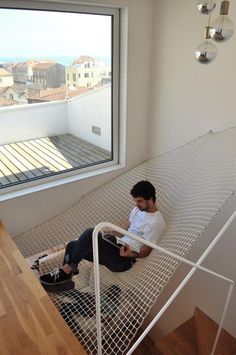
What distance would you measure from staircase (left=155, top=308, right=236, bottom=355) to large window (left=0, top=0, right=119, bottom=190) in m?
1.72

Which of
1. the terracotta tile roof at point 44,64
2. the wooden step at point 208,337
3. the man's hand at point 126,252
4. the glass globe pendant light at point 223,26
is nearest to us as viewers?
the glass globe pendant light at point 223,26

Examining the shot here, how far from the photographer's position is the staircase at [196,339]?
96.7 inches

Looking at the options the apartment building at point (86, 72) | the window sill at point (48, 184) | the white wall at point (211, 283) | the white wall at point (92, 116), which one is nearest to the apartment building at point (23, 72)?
the apartment building at point (86, 72)

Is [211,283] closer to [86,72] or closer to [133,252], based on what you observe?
[133,252]

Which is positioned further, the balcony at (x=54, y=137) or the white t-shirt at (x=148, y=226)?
the balcony at (x=54, y=137)

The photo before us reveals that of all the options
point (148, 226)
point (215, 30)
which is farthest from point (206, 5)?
point (148, 226)

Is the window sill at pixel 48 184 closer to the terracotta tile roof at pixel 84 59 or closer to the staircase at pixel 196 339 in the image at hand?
the terracotta tile roof at pixel 84 59

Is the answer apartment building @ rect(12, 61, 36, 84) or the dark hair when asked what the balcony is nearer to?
apartment building @ rect(12, 61, 36, 84)

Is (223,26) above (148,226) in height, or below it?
above

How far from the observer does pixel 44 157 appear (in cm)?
268

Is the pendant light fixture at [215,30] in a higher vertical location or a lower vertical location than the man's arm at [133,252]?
higher

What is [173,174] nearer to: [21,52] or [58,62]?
[58,62]

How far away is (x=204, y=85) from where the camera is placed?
2328 mm

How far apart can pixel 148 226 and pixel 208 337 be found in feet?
4.30
